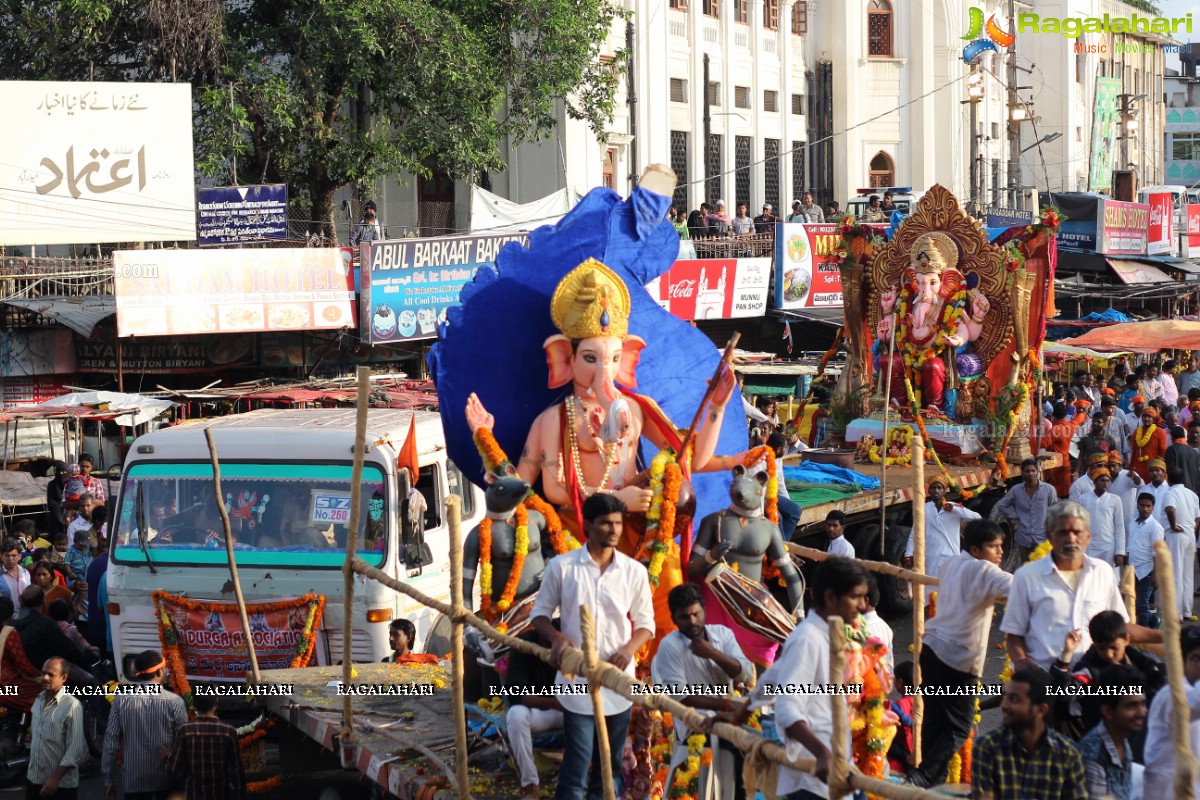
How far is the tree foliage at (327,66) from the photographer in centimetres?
2494

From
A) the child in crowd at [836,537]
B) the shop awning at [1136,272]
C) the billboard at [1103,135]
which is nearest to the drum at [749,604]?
the child in crowd at [836,537]

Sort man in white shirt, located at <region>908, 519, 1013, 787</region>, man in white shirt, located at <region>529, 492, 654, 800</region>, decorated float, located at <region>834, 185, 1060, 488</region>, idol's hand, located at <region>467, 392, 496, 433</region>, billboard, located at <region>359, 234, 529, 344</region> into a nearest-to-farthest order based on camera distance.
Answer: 1. man in white shirt, located at <region>529, 492, 654, 800</region>
2. man in white shirt, located at <region>908, 519, 1013, 787</region>
3. idol's hand, located at <region>467, 392, 496, 433</region>
4. decorated float, located at <region>834, 185, 1060, 488</region>
5. billboard, located at <region>359, 234, 529, 344</region>

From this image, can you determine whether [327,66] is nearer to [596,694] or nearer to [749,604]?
[749,604]

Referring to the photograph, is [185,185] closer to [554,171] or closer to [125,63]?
[125,63]

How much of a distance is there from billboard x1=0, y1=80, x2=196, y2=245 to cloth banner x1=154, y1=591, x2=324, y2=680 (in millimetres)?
12545

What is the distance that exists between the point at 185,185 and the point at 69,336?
2.58 m

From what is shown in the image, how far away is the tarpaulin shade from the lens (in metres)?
23.8

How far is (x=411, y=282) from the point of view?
71.5 feet

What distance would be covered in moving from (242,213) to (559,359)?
15097mm

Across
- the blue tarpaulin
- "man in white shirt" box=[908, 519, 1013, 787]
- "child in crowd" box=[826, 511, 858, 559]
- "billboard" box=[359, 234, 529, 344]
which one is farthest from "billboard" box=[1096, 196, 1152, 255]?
"man in white shirt" box=[908, 519, 1013, 787]

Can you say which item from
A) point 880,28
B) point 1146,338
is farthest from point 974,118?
point 1146,338

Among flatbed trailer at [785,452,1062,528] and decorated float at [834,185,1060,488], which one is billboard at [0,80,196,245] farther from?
flatbed trailer at [785,452,1062,528]

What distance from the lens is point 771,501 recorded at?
9180 mm

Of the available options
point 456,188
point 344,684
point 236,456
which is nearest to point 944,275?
point 236,456
